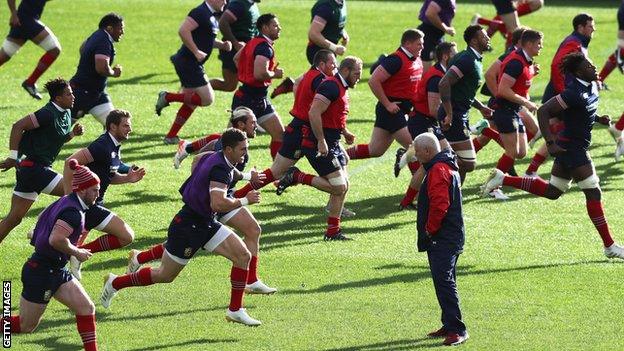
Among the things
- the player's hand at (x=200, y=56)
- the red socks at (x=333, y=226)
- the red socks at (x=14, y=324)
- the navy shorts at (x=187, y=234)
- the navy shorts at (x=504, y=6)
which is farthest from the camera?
the navy shorts at (x=504, y=6)

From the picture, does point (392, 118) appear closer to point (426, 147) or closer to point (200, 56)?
point (200, 56)

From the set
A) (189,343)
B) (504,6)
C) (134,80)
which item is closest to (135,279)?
(189,343)

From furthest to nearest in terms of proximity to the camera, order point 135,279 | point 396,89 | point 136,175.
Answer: point 396,89 < point 136,175 < point 135,279

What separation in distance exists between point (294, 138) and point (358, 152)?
5.71 feet

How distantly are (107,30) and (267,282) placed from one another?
5499 mm

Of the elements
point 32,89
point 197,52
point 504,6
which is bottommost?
point 32,89

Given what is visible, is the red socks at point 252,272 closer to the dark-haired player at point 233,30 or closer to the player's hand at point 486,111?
the player's hand at point 486,111

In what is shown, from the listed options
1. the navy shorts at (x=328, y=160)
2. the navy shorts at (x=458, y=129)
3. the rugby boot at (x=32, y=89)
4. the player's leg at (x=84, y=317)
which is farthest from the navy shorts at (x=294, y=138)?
the rugby boot at (x=32, y=89)

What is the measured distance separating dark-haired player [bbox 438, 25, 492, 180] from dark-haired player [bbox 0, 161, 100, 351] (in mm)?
6176

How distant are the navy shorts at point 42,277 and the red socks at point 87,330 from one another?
0.37 meters

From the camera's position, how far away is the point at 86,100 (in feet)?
63.6

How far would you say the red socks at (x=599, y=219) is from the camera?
15.9 m

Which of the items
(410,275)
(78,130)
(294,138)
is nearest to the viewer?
(410,275)

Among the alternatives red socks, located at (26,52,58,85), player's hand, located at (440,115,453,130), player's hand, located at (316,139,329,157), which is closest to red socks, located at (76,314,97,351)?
player's hand, located at (316,139,329,157)
